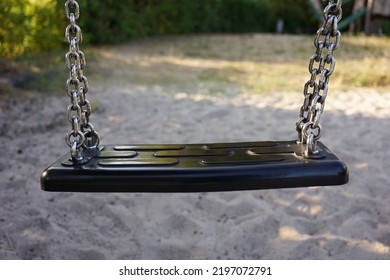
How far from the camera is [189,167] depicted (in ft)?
4.58

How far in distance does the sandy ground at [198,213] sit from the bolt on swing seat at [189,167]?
0.60 meters

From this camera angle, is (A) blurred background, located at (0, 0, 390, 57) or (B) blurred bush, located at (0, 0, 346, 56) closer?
(B) blurred bush, located at (0, 0, 346, 56)

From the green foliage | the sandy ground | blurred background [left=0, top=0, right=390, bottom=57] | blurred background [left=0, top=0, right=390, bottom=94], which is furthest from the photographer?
blurred background [left=0, top=0, right=390, bottom=57]

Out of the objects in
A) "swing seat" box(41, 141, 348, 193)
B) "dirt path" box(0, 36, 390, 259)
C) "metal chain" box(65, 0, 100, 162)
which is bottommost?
"dirt path" box(0, 36, 390, 259)

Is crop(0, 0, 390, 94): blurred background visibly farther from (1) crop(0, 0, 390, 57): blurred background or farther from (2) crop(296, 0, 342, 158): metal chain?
(2) crop(296, 0, 342, 158): metal chain

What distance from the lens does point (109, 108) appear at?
4047mm

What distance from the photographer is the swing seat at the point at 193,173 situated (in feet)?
4.45

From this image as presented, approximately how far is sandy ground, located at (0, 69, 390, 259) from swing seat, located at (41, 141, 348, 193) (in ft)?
2.03

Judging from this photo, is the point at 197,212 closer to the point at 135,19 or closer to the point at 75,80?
the point at 75,80

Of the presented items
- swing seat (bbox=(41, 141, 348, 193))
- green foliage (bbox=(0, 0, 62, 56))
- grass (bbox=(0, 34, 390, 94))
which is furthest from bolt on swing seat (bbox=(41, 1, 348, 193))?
green foliage (bbox=(0, 0, 62, 56))

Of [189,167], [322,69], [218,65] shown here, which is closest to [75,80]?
[189,167]

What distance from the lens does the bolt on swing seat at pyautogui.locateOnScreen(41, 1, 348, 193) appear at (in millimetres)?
1360

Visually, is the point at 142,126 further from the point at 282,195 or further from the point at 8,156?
the point at 282,195

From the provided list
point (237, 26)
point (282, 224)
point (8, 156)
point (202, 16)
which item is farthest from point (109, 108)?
point (237, 26)
